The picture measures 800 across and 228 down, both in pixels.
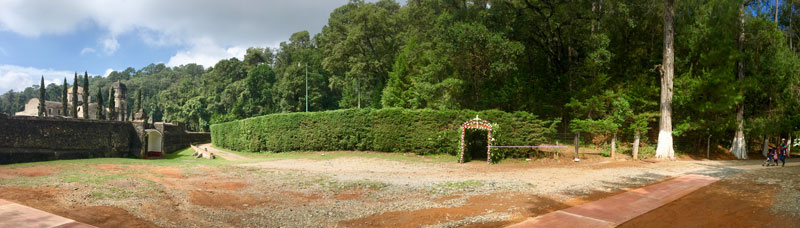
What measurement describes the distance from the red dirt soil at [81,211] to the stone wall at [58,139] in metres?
15.1

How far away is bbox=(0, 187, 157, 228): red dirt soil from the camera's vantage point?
5426mm

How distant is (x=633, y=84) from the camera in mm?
20906

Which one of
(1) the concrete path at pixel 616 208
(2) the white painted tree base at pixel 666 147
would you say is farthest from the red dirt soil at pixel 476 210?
(2) the white painted tree base at pixel 666 147

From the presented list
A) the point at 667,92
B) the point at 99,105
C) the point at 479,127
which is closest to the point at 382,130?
the point at 479,127

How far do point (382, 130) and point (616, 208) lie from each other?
16319 mm

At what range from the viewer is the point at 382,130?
Result: 22344mm

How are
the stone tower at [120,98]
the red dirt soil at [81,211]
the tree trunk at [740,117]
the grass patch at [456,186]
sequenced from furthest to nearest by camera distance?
the stone tower at [120,98]
the tree trunk at [740,117]
the grass patch at [456,186]
the red dirt soil at [81,211]

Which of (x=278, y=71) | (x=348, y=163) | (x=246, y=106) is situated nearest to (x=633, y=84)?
(x=348, y=163)

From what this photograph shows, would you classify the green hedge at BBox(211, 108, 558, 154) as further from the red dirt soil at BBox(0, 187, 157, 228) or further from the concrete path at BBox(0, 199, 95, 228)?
the concrete path at BBox(0, 199, 95, 228)

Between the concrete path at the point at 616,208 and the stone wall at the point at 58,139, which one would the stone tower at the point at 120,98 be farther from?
the concrete path at the point at 616,208

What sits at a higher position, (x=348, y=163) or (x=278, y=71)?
(x=278, y=71)

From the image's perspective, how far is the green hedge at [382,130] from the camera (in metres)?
18.2

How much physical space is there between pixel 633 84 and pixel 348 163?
16012 mm

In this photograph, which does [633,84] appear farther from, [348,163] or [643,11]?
[348,163]
